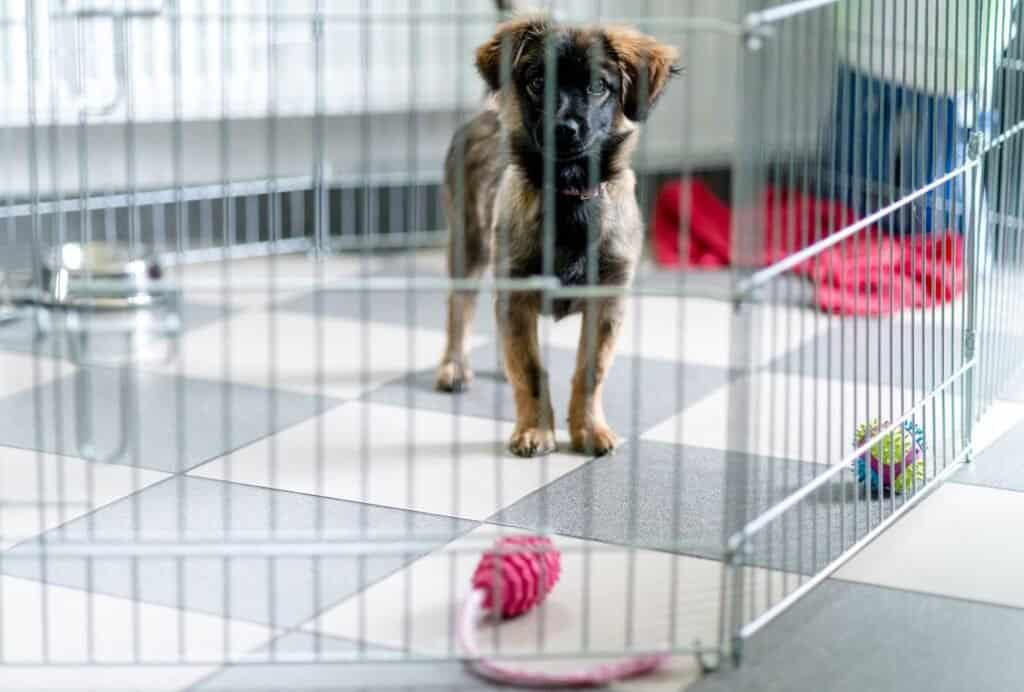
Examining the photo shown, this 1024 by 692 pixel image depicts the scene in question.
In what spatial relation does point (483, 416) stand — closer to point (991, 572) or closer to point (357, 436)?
point (357, 436)

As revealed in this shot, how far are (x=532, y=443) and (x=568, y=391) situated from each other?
1.40 feet

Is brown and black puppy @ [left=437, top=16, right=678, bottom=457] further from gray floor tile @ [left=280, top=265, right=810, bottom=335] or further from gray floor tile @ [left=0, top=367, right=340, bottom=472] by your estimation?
gray floor tile @ [left=280, top=265, right=810, bottom=335]

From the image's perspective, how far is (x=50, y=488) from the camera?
269cm

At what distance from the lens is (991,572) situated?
236cm

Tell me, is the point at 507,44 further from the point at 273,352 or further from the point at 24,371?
the point at 24,371

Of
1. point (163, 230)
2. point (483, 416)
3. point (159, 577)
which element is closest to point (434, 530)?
point (159, 577)

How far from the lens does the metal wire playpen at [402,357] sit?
6.83 ft

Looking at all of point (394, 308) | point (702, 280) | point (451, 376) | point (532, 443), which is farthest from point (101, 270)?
point (702, 280)

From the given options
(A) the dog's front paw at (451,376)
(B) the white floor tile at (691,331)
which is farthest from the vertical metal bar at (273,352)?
(B) the white floor tile at (691,331)

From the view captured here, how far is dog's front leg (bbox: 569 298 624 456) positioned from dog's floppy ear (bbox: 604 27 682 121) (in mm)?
363

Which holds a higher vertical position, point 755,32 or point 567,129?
point 755,32

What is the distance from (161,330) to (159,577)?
1556 mm

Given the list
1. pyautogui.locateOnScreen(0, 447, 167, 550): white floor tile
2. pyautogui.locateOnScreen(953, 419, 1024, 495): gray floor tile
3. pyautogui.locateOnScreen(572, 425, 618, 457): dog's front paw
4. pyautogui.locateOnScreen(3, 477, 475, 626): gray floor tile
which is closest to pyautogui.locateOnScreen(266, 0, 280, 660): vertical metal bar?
pyautogui.locateOnScreen(3, 477, 475, 626): gray floor tile

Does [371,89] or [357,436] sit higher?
[371,89]
